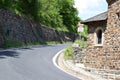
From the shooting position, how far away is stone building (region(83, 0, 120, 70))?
68.2 feet

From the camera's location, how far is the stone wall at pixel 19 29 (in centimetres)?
3512

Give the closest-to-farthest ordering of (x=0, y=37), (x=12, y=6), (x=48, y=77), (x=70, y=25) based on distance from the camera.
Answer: (x=48, y=77)
(x=0, y=37)
(x=12, y=6)
(x=70, y=25)

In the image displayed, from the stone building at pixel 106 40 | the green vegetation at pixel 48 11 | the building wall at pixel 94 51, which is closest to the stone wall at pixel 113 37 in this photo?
the stone building at pixel 106 40

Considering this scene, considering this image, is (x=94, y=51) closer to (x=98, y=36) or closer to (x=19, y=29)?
(x=98, y=36)

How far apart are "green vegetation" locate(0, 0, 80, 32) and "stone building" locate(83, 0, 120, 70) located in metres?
14.5

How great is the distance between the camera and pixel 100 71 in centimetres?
1947

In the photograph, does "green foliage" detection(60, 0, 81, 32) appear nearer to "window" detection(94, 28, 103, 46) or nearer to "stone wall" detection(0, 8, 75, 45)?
"stone wall" detection(0, 8, 75, 45)

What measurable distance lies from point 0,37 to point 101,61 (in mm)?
13515

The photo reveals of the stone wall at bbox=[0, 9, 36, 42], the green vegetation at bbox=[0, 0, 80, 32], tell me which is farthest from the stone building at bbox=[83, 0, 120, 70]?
the green vegetation at bbox=[0, 0, 80, 32]

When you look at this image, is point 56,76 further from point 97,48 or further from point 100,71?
point 97,48

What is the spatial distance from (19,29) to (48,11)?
80.5 feet

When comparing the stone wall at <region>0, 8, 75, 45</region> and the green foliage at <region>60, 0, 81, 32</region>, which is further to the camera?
the green foliage at <region>60, 0, 81, 32</region>

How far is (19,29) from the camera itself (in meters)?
40.1

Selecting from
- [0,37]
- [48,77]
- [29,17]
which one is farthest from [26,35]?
[48,77]
